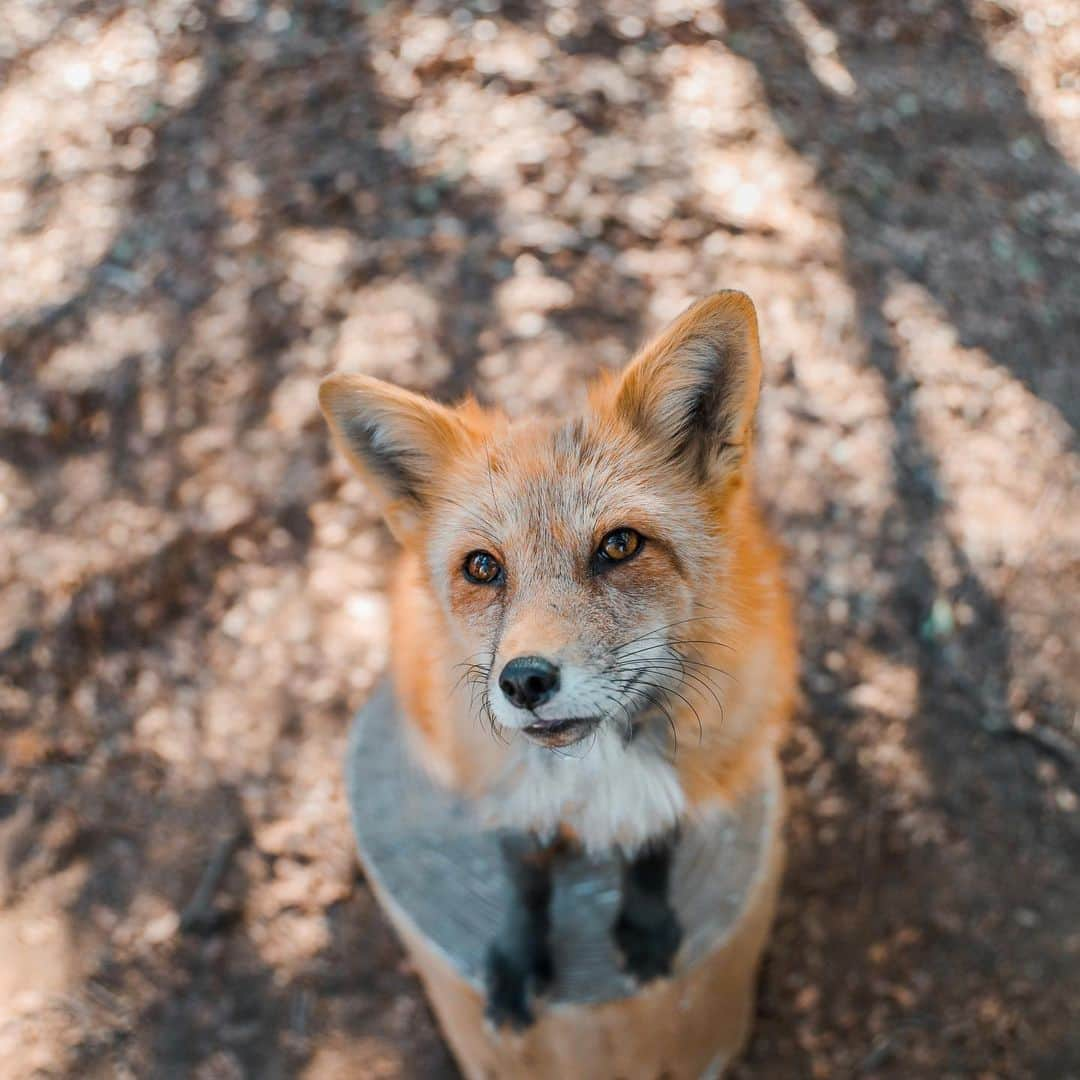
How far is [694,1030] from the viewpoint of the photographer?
269cm

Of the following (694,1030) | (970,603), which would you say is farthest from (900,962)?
(970,603)

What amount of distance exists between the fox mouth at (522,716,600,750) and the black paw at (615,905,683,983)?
83 cm

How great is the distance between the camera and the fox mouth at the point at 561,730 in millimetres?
1745

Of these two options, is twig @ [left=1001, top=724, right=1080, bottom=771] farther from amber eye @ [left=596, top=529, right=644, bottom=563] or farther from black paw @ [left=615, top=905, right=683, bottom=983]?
amber eye @ [left=596, top=529, right=644, bottom=563]

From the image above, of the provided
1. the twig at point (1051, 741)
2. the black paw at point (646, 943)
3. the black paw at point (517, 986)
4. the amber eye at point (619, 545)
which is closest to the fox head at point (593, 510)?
the amber eye at point (619, 545)

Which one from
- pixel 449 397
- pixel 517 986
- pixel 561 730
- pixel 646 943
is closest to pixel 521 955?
pixel 517 986

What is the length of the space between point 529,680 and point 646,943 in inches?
44.1

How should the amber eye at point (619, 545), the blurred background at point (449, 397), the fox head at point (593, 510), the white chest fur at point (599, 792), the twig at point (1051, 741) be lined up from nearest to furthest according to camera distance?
the fox head at point (593, 510)
the amber eye at point (619, 545)
the white chest fur at point (599, 792)
the blurred background at point (449, 397)
the twig at point (1051, 741)

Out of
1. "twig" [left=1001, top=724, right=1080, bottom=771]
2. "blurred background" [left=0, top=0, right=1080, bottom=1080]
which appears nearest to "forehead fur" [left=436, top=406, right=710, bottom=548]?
"blurred background" [left=0, top=0, right=1080, bottom=1080]

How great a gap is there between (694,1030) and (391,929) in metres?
1.19

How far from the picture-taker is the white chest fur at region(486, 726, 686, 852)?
6.94 feet

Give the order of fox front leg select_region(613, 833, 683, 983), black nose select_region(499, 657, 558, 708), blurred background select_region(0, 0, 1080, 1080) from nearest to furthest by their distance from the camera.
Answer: black nose select_region(499, 657, 558, 708)
fox front leg select_region(613, 833, 683, 983)
blurred background select_region(0, 0, 1080, 1080)

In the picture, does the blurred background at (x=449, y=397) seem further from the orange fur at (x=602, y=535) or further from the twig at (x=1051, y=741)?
the orange fur at (x=602, y=535)

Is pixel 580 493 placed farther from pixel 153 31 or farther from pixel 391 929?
pixel 153 31
